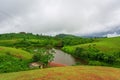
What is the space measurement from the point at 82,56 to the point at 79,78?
74.2 meters

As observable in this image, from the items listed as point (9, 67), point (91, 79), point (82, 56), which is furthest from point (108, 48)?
point (91, 79)

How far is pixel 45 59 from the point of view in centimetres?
6894

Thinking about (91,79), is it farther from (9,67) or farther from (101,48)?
(101,48)

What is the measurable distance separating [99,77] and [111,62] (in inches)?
2010

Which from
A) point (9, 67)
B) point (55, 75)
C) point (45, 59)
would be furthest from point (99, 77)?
point (45, 59)

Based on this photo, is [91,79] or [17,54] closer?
[91,79]

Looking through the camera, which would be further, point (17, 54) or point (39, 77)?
point (17, 54)

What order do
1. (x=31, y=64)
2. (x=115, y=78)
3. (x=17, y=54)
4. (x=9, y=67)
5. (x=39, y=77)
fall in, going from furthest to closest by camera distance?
(x=17, y=54)
(x=31, y=64)
(x=9, y=67)
(x=115, y=78)
(x=39, y=77)

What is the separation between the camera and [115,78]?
119 feet

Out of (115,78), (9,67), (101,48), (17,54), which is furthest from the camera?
(101,48)

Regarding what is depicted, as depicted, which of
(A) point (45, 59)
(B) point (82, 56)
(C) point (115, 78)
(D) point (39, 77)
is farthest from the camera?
(B) point (82, 56)

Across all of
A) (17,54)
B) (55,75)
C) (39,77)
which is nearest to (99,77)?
(55,75)

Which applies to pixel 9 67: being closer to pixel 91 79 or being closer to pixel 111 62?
pixel 91 79

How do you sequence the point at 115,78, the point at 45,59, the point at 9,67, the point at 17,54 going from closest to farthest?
the point at 115,78 < the point at 9,67 < the point at 45,59 < the point at 17,54
